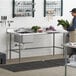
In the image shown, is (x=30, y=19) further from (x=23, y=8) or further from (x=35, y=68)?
(x=35, y=68)

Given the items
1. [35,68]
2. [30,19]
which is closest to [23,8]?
[30,19]

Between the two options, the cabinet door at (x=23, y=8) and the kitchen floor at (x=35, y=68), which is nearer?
the kitchen floor at (x=35, y=68)

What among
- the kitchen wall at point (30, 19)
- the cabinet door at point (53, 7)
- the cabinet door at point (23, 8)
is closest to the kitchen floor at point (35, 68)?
the kitchen wall at point (30, 19)

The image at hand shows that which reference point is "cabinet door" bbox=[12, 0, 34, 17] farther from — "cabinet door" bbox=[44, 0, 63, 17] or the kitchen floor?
the kitchen floor

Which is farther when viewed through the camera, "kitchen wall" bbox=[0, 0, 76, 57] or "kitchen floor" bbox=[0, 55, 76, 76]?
"kitchen wall" bbox=[0, 0, 76, 57]

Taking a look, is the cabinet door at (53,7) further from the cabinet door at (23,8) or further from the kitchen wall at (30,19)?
the cabinet door at (23,8)

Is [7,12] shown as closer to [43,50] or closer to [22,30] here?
[22,30]

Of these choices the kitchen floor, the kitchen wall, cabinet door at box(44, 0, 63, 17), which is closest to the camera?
the kitchen floor

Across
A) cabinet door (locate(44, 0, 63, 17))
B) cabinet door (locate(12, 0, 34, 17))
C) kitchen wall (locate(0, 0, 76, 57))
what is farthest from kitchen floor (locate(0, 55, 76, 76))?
cabinet door (locate(44, 0, 63, 17))

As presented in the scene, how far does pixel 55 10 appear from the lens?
8.71 meters

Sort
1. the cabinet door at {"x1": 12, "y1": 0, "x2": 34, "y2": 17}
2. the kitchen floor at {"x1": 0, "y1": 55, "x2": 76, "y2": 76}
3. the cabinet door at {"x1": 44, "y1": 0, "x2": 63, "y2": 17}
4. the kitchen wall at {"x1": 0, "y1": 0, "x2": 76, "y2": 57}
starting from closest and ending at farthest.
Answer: the kitchen floor at {"x1": 0, "y1": 55, "x2": 76, "y2": 76}, the kitchen wall at {"x1": 0, "y1": 0, "x2": 76, "y2": 57}, the cabinet door at {"x1": 12, "y1": 0, "x2": 34, "y2": 17}, the cabinet door at {"x1": 44, "y1": 0, "x2": 63, "y2": 17}

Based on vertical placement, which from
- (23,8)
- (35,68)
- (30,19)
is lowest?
(35,68)

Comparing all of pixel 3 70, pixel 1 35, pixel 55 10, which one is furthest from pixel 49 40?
pixel 3 70

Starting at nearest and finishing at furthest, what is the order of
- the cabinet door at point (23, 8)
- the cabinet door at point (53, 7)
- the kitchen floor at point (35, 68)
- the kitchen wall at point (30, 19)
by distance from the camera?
the kitchen floor at point (35, 68) → the kitchen wall at point (30, 19) → the cabinet door at point (23, 8) → the cabinet door at point (53, 7)
